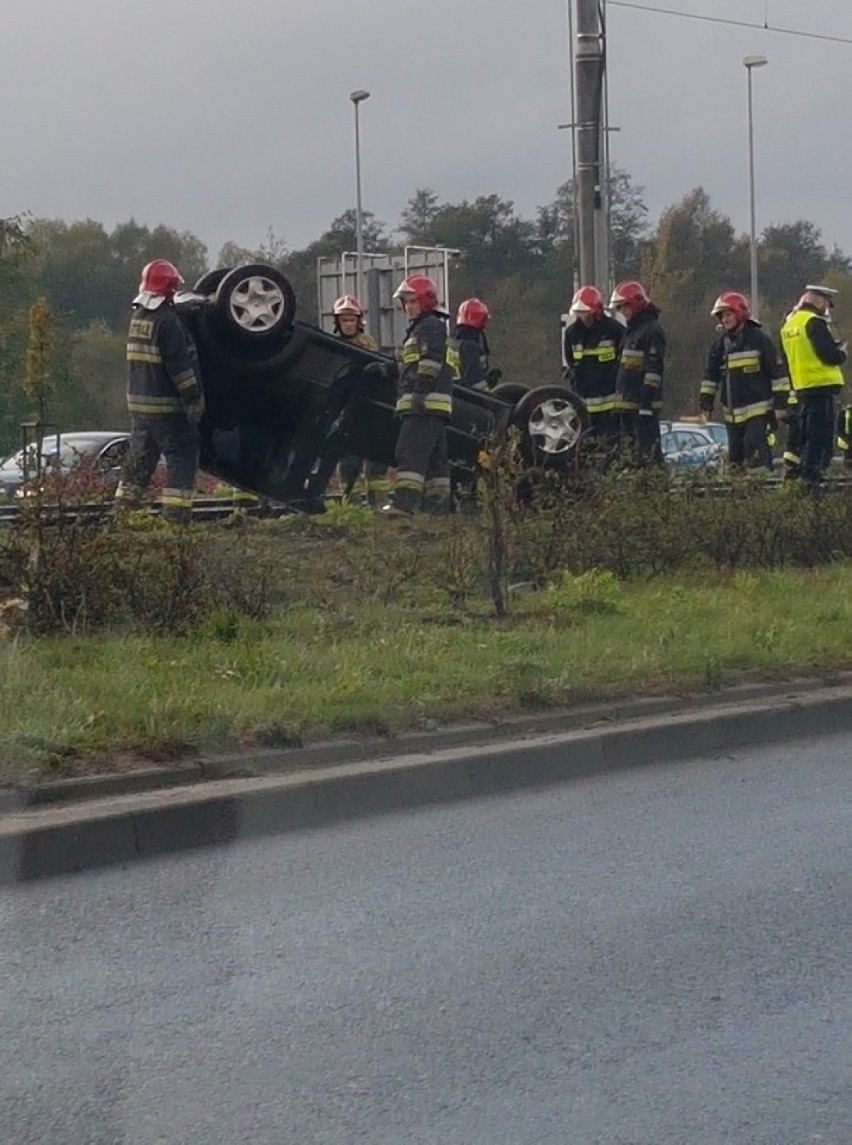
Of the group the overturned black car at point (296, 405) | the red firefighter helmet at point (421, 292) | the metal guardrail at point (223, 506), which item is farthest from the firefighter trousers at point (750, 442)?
the red firefighter helmet at point (421, 292)

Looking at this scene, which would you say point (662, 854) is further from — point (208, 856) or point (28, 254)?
point (28, 254)

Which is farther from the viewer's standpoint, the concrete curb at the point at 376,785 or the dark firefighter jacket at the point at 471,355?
the dark firefighter jacket at the point at 471,355

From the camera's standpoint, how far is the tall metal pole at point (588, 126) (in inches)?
707

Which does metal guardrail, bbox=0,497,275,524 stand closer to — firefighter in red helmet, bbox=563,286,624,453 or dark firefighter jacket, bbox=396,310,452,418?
dark firefighter jacket, bbox=396,310,452,418

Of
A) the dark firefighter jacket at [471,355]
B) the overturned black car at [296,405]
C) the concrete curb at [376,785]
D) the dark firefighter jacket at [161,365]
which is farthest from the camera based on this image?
the dark firefighter jacket at [471,355]

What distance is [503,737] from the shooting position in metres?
8.73

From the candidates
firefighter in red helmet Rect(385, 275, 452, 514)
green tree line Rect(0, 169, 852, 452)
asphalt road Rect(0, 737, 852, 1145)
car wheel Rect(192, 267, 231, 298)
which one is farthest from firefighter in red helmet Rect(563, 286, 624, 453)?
green tree line Rect(0, 169, 852, 452)

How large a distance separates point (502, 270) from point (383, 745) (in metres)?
51.2

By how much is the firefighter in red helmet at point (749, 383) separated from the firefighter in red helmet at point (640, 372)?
645 mm

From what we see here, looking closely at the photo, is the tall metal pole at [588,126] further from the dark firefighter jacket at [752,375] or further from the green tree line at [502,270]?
the green tree line at [502,270]

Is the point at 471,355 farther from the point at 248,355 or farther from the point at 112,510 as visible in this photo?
the point at 112,510

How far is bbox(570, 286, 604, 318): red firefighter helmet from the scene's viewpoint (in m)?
17.7

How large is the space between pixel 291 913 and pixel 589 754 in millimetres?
2468

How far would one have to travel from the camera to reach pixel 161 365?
44.1 ft
